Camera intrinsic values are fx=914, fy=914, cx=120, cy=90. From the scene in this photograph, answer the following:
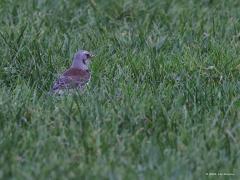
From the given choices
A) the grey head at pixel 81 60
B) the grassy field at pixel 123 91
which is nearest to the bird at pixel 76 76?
the grey head at pixel 81 60

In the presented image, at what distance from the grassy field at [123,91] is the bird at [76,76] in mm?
125

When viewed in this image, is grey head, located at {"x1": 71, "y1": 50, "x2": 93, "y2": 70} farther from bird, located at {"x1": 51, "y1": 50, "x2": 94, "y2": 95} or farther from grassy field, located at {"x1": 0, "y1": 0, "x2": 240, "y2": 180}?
grassy field, located at {"x1": 0, "y1": 0, "x2": 240, "y2": 180}

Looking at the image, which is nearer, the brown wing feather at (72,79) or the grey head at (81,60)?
the brown wing feather at (72,79)

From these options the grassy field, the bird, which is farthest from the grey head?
the grassy field

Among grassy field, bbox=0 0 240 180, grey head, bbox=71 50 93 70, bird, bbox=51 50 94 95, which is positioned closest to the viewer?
grassy field, bbox=0 0 240 180

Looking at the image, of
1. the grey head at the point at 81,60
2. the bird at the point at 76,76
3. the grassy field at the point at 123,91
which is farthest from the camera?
the grey head at the point at 81,60

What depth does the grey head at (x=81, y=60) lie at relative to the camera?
726cm

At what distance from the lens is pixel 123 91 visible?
21.8ft

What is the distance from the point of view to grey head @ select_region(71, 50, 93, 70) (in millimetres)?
7257

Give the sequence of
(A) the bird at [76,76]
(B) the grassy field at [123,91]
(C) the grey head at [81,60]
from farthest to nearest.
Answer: (C) the grey head at [81,60], (A) the bird at [76,76], (B) the grassy field at [123,91]

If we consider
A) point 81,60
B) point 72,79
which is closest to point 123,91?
point 72,79

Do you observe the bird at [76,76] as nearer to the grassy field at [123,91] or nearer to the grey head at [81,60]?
the grey head at [81,60]

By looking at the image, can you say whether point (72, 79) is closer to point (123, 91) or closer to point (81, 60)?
Answer: point (81, 60)

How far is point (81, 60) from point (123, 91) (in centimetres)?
76
